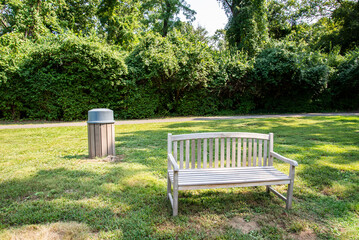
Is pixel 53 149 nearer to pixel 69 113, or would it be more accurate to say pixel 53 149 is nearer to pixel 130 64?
pixel 69 113

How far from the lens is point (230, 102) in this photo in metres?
16.1

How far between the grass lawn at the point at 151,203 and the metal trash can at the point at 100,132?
31cm

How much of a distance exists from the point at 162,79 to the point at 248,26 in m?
13.1

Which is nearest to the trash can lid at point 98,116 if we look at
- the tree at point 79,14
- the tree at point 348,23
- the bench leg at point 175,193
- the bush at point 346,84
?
the bench leg at point 175,193

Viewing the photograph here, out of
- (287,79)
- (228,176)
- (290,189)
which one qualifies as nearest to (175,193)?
(228,176)

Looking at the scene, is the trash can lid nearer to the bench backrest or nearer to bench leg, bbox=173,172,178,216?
the bench backrest

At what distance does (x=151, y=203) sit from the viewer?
3107 millimetres

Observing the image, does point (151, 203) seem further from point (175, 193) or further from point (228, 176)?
point (228, 176)

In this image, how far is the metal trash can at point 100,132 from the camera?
496cm

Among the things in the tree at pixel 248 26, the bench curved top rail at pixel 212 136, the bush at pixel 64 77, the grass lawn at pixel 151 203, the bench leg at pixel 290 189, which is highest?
the tree at pixel 248 26

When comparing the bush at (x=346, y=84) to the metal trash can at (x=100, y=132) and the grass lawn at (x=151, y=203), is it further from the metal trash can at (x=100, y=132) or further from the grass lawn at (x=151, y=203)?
the metal trash can at (x=100, y=132)

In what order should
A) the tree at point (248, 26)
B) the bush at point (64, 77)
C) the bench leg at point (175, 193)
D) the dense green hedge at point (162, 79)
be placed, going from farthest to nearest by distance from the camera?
the tree at point (248, 26) → the dense green hedge at point (162, 79) → the bush at point (64, 77) → the bench leg at point (175, 193)

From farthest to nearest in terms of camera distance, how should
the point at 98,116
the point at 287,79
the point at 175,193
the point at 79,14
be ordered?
the point at 79,14 < the point at 287,79 < the point at 98,116 < the point at 175,193

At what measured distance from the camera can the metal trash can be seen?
4965 mm
